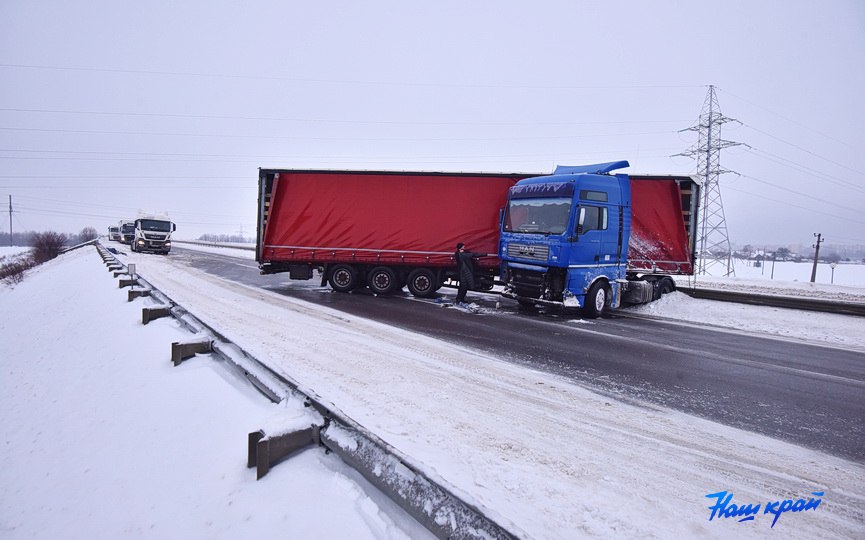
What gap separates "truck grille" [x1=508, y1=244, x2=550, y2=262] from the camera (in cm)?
1041

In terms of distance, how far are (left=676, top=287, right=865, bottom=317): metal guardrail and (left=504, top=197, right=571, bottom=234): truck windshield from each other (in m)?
6.96

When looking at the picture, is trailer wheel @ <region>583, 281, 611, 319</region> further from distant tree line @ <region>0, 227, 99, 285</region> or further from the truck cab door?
distant tree line @ <region>0, 227, 99, 285</region>

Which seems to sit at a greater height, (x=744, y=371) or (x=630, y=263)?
(x=630, y=263)

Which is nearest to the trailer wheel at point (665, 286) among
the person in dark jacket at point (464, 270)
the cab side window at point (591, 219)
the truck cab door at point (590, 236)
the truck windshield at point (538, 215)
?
the truck cab door at point (590, 236)

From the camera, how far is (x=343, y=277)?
546 inches

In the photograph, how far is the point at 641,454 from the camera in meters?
3.68

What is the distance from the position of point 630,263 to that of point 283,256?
10.4 metres

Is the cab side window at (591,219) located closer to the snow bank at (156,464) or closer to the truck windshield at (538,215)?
the truck windshield at (538,215)

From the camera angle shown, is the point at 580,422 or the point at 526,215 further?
the point at 526,215

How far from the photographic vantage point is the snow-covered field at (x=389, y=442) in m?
2.53

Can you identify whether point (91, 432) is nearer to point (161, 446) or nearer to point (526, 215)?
point (161, 446)

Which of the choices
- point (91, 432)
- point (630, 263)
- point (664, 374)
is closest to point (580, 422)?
point (664, 374)

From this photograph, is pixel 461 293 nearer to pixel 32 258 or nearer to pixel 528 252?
pixel 528 252

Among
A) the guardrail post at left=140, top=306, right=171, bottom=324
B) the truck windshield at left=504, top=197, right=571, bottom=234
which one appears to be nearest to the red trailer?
the truck windshield at left=504, top=197, right=571, bottom=234
